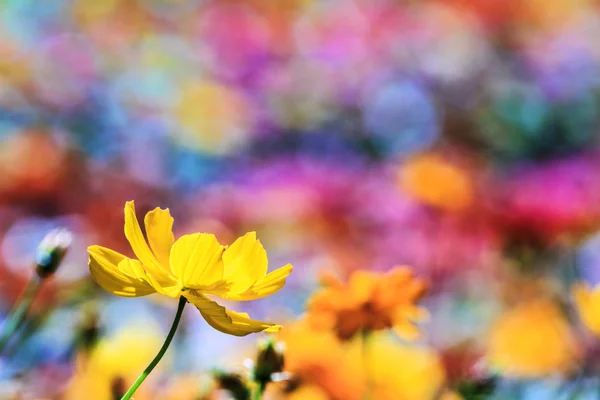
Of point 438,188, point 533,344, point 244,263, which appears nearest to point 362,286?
point 244,263

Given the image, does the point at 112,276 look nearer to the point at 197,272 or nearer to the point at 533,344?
the point at 197,272

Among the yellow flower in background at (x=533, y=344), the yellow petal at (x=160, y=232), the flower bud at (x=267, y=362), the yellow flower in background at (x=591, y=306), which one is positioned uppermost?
the yellow flower in background at (x=533, y=344)

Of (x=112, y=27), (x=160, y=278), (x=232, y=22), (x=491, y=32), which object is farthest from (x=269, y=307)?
(x=491, y=32)

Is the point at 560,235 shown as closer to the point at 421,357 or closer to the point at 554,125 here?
the point at 421,357

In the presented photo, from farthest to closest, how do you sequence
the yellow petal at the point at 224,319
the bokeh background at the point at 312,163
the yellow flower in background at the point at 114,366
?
1. the bokeh background at the point at 312,163
2. the yellow flower in background at the point at 114,366
3. the yellow petal at the point at 224,319

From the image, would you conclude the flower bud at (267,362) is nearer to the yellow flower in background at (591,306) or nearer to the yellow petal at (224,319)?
the yellow petal at (224,319)

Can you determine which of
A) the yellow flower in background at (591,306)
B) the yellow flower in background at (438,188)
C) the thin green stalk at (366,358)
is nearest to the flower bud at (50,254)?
the thin green stalk at (366,358)

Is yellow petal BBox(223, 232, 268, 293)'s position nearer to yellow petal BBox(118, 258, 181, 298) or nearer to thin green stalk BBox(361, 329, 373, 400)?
yellow petal BBox(118, 258, 181, 298)
